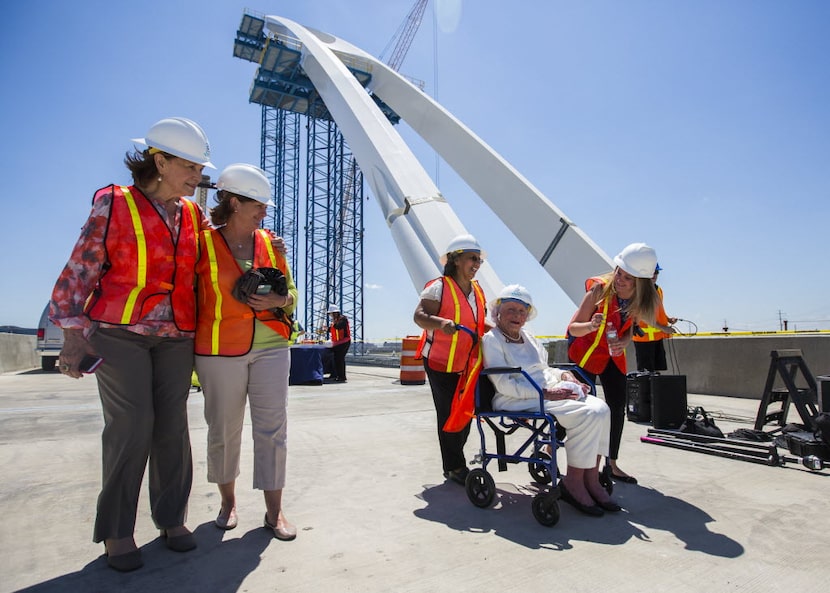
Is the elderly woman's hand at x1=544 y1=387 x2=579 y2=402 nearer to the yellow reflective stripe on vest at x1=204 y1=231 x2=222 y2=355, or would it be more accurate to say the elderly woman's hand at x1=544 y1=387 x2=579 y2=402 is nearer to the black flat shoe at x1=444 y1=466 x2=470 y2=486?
the black flat shoe at x1=444 y1=466 x2=470 y2=486

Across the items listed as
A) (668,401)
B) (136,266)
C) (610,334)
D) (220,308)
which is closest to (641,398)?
(668,401)

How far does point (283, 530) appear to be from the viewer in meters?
2.10

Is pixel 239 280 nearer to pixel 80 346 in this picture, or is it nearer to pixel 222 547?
pixel 80 346

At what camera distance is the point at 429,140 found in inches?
609

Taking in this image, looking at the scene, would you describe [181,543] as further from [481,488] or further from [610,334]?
[610,334]

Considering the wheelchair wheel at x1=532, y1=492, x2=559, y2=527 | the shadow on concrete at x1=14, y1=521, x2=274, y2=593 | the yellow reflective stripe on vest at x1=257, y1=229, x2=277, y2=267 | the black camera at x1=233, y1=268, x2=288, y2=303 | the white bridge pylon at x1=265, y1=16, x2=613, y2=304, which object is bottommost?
the shadow on concrete at x1=14, y1=521, x2=274, y2=593

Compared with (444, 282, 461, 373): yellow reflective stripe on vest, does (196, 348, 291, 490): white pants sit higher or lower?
lower

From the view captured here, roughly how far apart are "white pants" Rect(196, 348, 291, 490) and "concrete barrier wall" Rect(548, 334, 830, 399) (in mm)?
Answer: 5718

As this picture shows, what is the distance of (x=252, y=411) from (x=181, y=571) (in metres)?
0.63

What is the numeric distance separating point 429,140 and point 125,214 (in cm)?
1436

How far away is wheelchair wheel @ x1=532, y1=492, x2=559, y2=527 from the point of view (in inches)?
89.1

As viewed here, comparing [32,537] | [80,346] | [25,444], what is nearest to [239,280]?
[80,346]

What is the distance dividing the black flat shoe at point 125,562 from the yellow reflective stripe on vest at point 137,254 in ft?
2.74

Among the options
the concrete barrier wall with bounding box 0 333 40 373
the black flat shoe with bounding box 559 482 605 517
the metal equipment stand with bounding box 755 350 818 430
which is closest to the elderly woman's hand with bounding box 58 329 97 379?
the black flat shoe with bounding box 559 482 605 517
